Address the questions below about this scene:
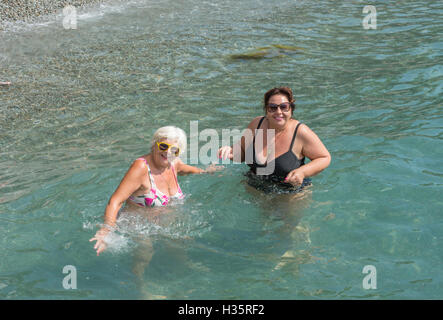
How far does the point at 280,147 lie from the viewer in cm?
554

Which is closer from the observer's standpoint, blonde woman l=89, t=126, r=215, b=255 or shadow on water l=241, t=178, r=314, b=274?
blonde woman l=89, t=126, r=215, b=255

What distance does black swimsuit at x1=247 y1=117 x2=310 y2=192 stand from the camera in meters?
5.47

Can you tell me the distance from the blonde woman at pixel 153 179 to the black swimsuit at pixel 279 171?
969mm

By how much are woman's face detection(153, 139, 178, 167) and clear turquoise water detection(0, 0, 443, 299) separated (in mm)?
681

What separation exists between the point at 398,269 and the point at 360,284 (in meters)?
0.50

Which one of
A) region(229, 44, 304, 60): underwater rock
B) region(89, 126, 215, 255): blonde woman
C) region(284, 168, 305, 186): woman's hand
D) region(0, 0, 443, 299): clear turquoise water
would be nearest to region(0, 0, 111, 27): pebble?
region(0, 0, 443, 299): clear turquoise water

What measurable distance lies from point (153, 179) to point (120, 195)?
44 centimetres

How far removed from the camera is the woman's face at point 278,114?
5387 mm

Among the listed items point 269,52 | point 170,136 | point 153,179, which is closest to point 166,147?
point 170,136

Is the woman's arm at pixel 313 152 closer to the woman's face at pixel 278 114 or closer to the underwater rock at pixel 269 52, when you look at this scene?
the woman's face at pixel 278 114

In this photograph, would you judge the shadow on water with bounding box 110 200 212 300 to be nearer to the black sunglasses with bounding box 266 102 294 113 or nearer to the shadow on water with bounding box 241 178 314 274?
the shadow on water with bounding box 241 178 314 274

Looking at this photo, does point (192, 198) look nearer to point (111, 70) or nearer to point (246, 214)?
point (246, 214)

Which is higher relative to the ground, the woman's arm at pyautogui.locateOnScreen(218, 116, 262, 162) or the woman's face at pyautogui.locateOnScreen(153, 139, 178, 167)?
the woman's arm at pyautogui.locateOnScreen(218, 116, 262, 162)

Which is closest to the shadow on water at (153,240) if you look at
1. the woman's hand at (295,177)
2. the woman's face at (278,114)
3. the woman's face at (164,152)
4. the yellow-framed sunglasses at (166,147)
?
the woman's face at (164,152)
